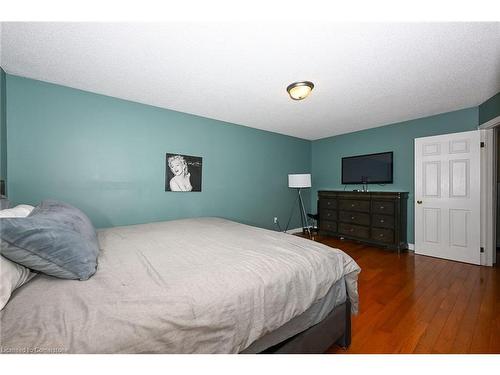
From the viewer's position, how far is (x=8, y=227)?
31.7 inches

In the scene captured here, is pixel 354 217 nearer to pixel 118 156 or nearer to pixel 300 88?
pixel 300 88

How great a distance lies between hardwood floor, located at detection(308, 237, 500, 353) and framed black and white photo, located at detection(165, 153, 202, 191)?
2659 mm

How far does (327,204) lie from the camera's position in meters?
4.37

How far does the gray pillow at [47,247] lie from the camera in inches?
32.2

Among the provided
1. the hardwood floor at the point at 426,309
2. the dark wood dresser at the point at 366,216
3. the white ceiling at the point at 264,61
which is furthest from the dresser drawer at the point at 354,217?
the white ceiling at the point at 264,61

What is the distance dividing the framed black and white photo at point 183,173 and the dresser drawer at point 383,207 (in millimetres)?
3158

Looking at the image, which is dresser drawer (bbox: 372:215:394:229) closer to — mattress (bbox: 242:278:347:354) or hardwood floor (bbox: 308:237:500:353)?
hardwood floor (bbox: 308:237:500:353)

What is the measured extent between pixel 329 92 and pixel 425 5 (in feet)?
4.43

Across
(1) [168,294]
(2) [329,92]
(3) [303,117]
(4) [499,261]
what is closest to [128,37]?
(1) [168,294]

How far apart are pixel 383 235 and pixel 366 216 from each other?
0.41m

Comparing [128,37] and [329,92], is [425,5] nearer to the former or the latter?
[329,92]

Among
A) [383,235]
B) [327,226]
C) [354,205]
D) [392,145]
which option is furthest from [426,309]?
[392,145]

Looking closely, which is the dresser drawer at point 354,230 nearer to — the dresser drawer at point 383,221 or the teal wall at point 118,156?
the dresser drawer at point 383,221

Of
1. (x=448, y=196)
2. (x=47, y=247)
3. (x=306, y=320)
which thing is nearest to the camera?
(x=47, y=247)
